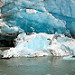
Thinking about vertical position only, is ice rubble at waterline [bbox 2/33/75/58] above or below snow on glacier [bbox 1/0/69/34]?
below

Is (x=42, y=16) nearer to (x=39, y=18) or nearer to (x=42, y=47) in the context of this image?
(x=39, y=18)

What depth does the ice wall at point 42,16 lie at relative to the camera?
1584cm

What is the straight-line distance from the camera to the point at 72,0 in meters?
16.4

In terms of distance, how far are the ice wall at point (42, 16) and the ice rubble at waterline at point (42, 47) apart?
1906 millimetres

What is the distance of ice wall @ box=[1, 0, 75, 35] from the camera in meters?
15.8

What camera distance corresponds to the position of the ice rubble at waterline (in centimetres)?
1238

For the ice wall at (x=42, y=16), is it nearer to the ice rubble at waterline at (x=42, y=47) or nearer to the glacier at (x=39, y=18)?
the glacier at (x=39, y=18)

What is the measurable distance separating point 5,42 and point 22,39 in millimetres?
4285

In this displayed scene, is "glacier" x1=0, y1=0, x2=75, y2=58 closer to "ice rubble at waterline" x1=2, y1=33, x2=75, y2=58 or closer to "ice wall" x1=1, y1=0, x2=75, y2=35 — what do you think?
"ice wall" x1=1, y1=0, x2=75, y2=35

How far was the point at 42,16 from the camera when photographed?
1591 centimetres

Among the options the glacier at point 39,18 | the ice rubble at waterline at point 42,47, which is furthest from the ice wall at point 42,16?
the ice rubble at waterline at point 42,47

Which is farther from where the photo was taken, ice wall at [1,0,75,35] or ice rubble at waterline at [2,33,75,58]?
ice wall at [1,0,75,35]

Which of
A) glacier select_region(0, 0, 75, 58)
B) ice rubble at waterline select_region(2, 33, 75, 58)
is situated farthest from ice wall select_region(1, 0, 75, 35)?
ice rubble at waterline select_region(2, 33, 75, 58)

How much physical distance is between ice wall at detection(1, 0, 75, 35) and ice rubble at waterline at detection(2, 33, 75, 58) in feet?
6.25
